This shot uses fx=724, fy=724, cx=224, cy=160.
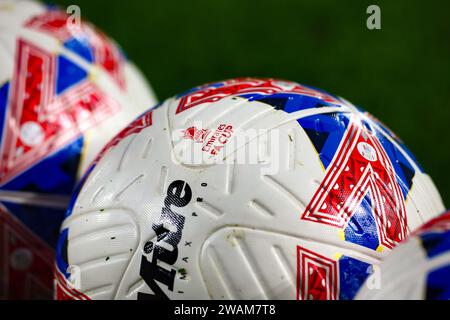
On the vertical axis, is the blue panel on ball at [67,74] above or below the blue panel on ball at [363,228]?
above

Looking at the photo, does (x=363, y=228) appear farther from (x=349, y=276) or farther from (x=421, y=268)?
(x=421, y=268)

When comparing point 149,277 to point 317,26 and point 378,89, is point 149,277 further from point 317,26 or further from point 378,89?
point 317,26

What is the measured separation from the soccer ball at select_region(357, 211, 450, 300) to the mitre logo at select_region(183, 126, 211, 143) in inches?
21.3

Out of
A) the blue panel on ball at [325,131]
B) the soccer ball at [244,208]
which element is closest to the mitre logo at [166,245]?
the soccer ball at [244,208]

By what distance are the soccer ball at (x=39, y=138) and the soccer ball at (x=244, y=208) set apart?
0.41 metres

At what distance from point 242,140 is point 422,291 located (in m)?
0.56

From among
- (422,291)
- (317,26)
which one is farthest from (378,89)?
(422,291)

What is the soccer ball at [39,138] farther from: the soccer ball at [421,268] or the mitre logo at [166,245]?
the soccer ball at [421,268]

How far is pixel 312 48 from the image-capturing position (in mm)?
4172

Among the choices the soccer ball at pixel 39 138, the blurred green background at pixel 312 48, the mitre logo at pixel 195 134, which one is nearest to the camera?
the mitre logo at pixel 195 134

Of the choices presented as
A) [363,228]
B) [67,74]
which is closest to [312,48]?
[67,74]

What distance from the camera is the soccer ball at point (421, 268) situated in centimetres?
140

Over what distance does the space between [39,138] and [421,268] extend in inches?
52.1

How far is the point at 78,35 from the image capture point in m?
2.53
